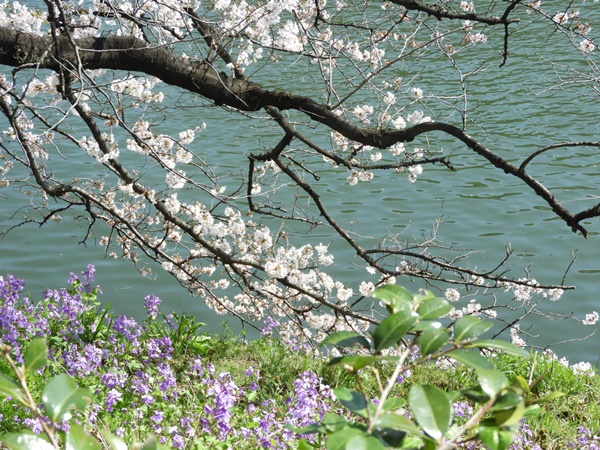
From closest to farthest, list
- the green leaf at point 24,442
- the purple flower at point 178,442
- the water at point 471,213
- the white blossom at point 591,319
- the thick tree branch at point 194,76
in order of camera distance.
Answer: the green leaf at point 24,442 < the purple flower at point 178,442 < the thick tree branch at point 194,76 < the white blossom at point 591,319 < the water at point 471,213

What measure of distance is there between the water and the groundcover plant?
35.3 inches

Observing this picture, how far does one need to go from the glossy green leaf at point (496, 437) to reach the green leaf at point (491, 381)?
0.16 feet

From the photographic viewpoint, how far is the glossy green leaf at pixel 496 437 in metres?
0.91

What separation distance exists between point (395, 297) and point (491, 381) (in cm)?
20

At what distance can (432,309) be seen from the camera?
40.0 inches

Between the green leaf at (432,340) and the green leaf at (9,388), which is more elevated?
the green leaf at (432,340)

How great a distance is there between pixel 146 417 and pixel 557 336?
3477 mm

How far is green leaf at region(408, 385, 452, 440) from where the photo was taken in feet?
2.89

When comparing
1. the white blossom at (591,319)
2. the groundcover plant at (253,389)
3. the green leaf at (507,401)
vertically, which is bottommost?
the white blossom at (591,319)

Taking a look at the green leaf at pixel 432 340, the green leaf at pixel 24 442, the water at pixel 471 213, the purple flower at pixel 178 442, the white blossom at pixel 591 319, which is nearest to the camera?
the green leaf at pixel 24 442

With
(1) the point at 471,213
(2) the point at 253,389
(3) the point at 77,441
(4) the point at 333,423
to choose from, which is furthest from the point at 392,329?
(1) the point at 471,213

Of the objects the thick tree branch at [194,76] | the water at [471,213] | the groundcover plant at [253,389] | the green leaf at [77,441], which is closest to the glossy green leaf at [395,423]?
the groundcover plant at [253,389]

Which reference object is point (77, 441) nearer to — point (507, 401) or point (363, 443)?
point (363, 443)

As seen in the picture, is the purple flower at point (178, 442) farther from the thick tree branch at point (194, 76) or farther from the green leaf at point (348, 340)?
the green leaf at point (348, 340)
